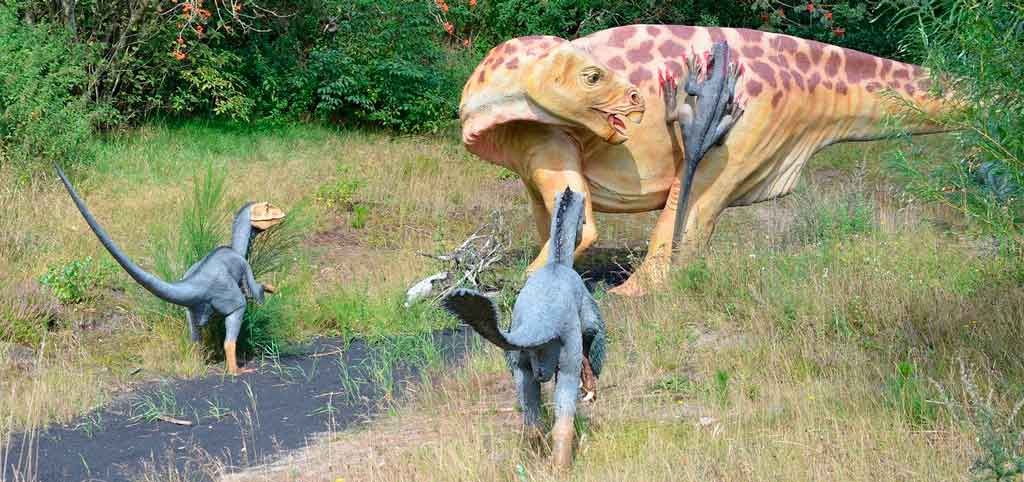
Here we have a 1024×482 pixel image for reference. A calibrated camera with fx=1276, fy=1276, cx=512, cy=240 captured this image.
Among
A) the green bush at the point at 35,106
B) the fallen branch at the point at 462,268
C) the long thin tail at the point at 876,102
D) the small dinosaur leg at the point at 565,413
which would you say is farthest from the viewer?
the green bush at the point at 35,106

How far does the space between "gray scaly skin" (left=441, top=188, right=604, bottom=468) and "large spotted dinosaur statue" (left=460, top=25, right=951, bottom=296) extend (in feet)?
10.1

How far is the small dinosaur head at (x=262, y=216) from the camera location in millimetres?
7434

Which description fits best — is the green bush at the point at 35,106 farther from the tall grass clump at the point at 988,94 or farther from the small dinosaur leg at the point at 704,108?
the tall grass clump at the point at 988,94

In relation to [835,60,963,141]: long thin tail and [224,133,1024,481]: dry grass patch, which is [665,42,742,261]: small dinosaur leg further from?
[835,60,963,141]: long thin tail

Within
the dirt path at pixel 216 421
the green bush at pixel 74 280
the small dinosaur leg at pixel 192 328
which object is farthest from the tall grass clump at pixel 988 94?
the green bush at pixel 74 280

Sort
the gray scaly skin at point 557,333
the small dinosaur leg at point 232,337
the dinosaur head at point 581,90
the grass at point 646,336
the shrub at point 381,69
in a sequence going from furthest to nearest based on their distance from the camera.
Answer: the shrub at point 381,69, the dinosaur head at point 581,90, the small dinosaur leg at point 232,337, the grass at point 646,336, the gray scaly skin at point 557,333

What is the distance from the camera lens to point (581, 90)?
8.03 m

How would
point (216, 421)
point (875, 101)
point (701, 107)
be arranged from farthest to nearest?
point (875, 101) < point (701, 107) < point (216, 421)

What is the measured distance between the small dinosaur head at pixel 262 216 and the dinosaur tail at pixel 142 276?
0.77 m

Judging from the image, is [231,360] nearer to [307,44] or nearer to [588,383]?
[588,383]

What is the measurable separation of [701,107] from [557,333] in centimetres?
396

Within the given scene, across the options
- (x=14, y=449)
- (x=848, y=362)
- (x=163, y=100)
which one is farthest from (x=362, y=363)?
(x=163, y=100)

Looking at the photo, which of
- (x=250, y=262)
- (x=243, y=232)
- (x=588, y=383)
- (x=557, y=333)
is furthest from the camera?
(x=250, y=262)

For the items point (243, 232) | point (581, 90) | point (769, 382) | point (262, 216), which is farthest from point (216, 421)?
point (581, 90)
